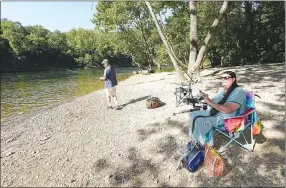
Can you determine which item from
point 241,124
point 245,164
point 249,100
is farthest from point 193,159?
point 249,100

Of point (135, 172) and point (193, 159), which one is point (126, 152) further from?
point (193, 159)

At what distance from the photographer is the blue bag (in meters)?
5.06

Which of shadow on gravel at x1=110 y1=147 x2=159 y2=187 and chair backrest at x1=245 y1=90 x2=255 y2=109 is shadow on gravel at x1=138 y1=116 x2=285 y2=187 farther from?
chair backrest at x1=245 y1=90 x2=255 y2=109

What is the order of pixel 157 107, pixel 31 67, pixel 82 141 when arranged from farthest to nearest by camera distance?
pixel 31 67
pixel 157 107
pixel 82 141

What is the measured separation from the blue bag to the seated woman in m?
0.21

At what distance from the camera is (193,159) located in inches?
200

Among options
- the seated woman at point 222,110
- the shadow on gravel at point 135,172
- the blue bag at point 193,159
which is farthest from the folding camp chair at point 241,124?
the shadow on gravel at point 135,172

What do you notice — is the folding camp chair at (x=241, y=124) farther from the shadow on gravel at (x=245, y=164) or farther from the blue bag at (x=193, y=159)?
the blue bag at (x=193, y=159)

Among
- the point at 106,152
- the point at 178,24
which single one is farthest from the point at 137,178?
the point at 178,24

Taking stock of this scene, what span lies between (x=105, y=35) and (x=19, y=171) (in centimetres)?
3021

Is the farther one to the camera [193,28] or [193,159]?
[193,28]

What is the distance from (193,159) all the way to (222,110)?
3.70ft

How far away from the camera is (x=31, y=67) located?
6681cm

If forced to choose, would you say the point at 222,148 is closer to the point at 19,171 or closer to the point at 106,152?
the point at 106,152
